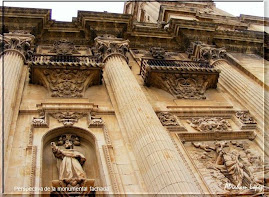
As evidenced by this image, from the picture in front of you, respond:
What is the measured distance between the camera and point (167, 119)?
38.0ft

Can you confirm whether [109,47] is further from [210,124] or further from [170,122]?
[210,124]

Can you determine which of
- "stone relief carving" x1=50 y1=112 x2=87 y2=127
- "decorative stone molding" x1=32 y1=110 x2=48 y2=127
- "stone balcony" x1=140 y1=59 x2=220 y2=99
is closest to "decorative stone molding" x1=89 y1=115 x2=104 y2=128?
"stone relief carving" x1=50 y1=112 x2=87 y2=127

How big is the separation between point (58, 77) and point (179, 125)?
4.68 meters

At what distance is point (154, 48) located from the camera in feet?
57.3

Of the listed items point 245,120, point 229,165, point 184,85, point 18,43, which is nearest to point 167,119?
point 229,165

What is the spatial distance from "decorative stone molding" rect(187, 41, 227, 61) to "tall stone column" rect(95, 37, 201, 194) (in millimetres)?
4637

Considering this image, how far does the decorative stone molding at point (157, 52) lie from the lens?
16.5 metres

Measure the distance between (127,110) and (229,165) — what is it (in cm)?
322

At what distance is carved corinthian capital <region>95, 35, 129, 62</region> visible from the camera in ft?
48.1

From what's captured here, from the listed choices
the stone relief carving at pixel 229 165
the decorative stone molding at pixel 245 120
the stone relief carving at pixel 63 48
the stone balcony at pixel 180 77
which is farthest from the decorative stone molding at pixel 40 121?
the decorative stone molding at pixel 245 120

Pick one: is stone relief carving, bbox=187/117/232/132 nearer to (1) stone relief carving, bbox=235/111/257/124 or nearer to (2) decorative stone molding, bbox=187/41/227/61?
(1) stone relief carving, bbox=235/111/257/124

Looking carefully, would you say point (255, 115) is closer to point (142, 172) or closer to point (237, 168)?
point (237, 168)

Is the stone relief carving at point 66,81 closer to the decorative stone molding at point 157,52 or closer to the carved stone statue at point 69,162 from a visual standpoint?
the carved stone statue at point 69,162

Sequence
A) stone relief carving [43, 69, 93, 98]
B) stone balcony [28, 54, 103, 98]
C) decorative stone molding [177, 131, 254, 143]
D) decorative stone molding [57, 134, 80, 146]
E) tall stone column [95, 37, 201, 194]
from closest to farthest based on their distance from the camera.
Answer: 1. tall stone column [95, 37, 201, 194]
2. decorative stone molding [57, 134, 80, 146]
3. decorative stone molding [177, 131, 254, 143]
4. stone relief carving [43, 69, 93, 98]
5. stone balcony [28, 54, 103, 98]
